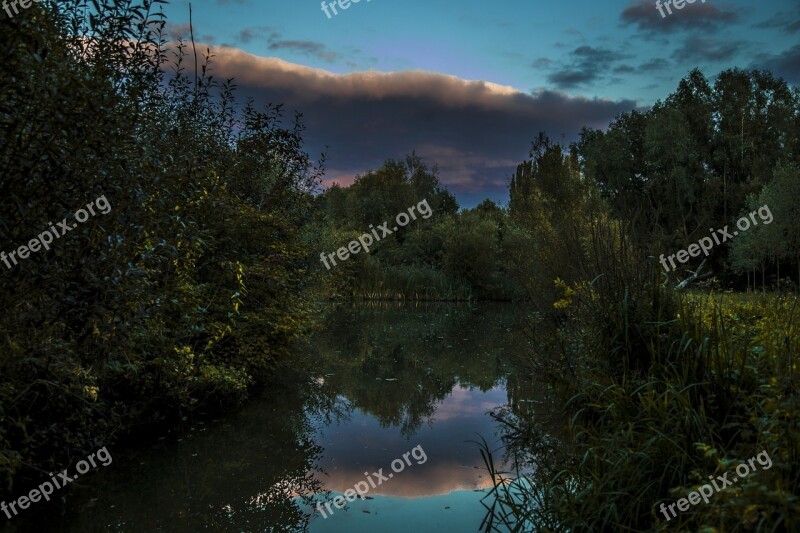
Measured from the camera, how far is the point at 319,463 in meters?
6.87

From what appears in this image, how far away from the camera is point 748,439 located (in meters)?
3.62

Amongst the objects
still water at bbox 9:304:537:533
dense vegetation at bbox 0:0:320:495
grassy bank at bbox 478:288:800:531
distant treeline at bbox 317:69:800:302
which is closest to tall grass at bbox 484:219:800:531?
grassy bank at bbox 478:288:800:531

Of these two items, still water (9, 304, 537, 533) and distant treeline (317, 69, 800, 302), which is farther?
distant treeline (317, 69, 800, 302)

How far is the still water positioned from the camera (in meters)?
5.16

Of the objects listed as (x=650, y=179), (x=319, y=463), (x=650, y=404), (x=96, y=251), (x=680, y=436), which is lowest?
(x=680, y=436)

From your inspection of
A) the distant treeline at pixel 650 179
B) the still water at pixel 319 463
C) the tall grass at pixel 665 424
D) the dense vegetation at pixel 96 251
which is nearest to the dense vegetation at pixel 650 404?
the tall grass at pixel 665 424

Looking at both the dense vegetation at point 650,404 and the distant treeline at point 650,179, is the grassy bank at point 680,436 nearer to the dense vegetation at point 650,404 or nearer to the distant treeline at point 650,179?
the dense vegetation at point 650,404

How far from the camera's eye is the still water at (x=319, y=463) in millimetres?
5160

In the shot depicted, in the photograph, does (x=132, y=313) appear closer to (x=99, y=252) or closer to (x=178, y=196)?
(x=99, y=252)

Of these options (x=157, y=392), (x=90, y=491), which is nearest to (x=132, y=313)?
(x=90, y=491)

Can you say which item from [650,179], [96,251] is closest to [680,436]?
[96,251]

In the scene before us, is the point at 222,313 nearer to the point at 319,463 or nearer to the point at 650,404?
the point at 319,463

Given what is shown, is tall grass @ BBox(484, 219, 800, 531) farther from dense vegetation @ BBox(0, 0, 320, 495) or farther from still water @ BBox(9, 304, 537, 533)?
dense vegetation @ BBox(0, 0, 320, 495)

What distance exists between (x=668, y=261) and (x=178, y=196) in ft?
17.0
